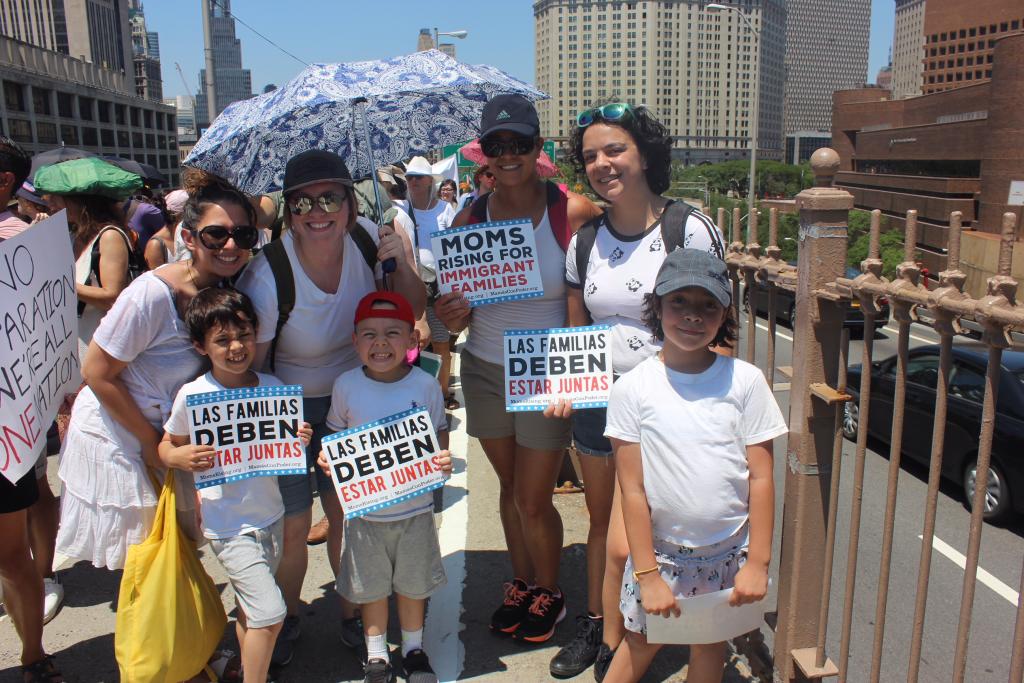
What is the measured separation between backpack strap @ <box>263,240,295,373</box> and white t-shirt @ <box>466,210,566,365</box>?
78 centimetres

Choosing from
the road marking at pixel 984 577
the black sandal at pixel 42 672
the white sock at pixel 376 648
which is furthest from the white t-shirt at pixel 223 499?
the road marking at pixel 984 577

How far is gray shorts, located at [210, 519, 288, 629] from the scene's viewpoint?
9.61ft

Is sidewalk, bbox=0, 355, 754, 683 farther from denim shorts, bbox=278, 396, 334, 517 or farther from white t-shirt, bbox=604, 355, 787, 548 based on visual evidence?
white t-shirt, bbox=604, 355, 787, 548

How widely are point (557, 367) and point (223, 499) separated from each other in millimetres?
1310

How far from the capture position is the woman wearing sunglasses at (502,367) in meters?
A: 3.24

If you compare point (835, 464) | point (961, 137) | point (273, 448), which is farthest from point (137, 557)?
point (961, 137)

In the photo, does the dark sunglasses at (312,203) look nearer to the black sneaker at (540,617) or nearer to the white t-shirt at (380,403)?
the white t-shirt at (380,403)

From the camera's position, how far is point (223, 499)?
2.99 metres

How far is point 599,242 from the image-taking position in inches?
119

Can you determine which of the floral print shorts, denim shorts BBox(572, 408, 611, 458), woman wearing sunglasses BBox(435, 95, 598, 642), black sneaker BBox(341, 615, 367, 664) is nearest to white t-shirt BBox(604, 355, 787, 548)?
the floral print shorts

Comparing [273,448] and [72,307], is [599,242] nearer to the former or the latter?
[273,448]

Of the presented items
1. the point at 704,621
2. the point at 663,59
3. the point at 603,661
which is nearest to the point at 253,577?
the point at 603,661

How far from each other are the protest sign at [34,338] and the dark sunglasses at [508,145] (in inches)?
65.4

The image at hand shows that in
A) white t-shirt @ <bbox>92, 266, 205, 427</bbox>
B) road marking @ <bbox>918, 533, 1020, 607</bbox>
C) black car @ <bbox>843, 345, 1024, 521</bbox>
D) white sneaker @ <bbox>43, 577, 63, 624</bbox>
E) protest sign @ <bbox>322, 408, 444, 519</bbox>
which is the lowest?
road marking @ <bbox>918, 533, 1020, 607</bbox>
